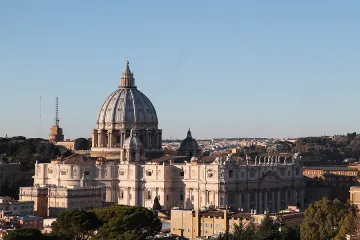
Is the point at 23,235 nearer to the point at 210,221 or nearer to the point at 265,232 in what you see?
the point at 210,221

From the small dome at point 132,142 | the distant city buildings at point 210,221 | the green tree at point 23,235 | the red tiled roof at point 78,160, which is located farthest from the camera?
the small dome at point 132,142

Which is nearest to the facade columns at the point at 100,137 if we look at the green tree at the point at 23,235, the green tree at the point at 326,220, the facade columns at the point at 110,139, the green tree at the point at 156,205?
the facade columns at the point at 110,139

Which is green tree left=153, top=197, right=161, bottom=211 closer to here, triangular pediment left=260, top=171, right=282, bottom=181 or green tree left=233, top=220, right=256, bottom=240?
triangular pediment left=260, top=171, right=282, bottom=181

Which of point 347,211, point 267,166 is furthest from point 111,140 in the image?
point 347,211

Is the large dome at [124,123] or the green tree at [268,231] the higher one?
the large dome at [124,123]

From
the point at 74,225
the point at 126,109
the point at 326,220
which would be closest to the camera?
the point at 326,220

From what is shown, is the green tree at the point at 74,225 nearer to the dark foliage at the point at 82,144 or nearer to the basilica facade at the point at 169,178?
the basilica facade at the point at 169,178

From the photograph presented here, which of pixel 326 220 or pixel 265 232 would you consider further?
pixel 326 220

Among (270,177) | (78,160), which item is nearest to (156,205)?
(78,160)
